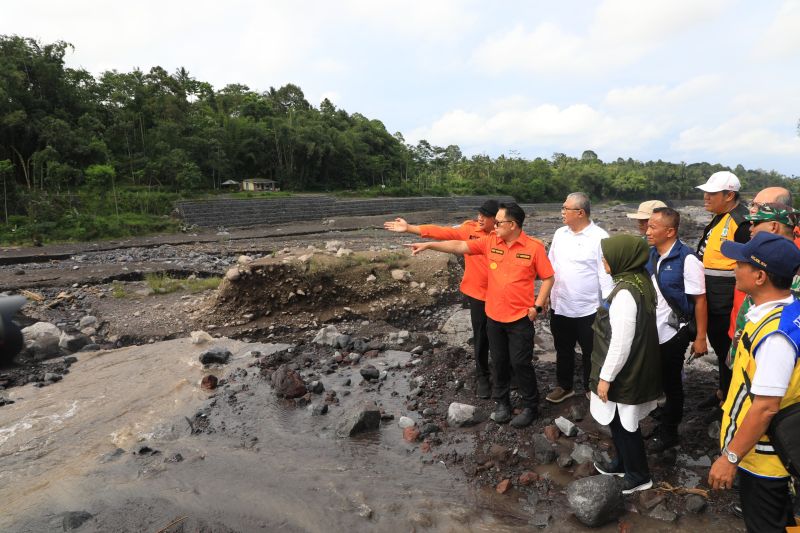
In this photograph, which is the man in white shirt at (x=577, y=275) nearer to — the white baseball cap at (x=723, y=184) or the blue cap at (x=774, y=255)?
the white baseball cap at (x=723, y=184)

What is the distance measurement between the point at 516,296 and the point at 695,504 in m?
1.80

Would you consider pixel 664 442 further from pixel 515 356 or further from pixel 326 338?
pixel 326 338

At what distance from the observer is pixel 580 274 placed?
3949mm

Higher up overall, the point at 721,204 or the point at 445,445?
the point at 721,204

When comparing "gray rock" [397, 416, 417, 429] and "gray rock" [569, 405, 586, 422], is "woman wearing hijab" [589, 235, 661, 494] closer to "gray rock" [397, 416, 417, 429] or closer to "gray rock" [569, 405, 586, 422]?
"gray rock" [569, 405, 586, 422]

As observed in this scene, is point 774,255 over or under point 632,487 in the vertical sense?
over

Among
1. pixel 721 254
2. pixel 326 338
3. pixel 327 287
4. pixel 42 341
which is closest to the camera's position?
pixel 721 254

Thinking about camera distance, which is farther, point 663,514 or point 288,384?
point 288,384

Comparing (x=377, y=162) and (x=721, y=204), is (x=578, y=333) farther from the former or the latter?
(x=377, y=162)

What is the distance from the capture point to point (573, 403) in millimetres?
4227

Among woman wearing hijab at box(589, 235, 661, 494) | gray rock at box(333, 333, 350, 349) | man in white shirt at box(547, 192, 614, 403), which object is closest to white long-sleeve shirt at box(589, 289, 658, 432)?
woman wearing hijab at box(589, 235, 661, 494)

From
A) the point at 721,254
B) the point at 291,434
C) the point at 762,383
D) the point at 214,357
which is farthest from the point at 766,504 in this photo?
the point at 214,357

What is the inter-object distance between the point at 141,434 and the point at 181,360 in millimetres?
2009

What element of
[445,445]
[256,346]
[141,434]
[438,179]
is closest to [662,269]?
[445,445]
